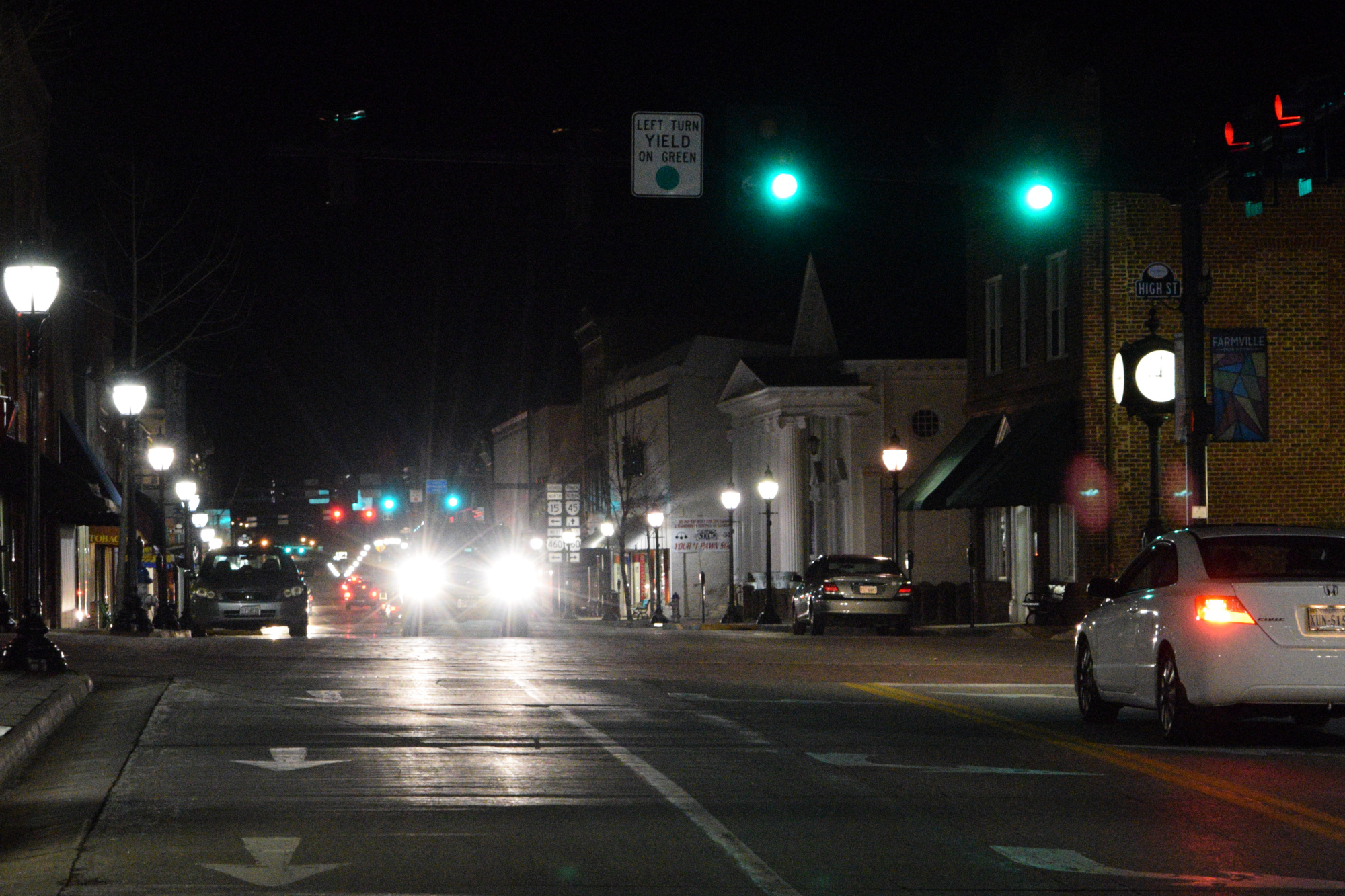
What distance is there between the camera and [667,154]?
18938 millimetres

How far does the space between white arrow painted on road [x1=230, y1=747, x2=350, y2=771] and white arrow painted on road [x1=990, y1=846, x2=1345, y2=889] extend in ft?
16.0

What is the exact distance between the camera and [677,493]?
253 feet

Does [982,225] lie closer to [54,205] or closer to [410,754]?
[54,205]

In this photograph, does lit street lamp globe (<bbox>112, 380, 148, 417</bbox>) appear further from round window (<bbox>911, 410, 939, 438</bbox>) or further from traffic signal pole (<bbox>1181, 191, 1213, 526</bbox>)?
round window (<bbox>911, 410, 939, 438</bbox>)

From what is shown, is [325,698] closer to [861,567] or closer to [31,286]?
[31,286]

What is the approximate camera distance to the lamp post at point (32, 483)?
1862cm

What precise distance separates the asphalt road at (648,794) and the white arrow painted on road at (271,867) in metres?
0.02

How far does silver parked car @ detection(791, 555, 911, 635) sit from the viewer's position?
35562mm

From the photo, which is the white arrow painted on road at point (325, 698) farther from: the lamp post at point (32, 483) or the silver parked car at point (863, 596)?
the silver parked car at point (863, 596)

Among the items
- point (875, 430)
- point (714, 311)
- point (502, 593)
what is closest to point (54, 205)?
point (502, 593)

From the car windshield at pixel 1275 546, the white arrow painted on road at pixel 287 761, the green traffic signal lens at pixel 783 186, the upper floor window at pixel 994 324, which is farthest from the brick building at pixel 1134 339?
the white arrow painted on road at pixel 287 761

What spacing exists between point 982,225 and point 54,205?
73.8ft

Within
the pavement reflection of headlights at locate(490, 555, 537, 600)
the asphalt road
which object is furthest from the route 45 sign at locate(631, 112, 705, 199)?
the pavement reflection of headlights at locate(490, 555, 537, 600)

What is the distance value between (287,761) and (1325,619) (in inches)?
279
